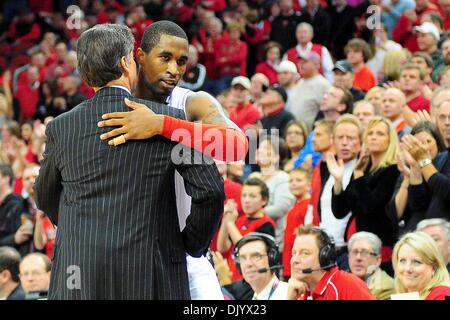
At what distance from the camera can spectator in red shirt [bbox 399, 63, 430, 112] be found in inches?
367

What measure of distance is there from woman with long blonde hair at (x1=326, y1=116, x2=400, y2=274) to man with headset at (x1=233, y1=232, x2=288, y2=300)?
3.11 feet

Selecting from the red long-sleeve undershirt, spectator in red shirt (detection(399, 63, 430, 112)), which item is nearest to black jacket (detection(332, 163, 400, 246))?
spectator in red shirt (detection(399, 63, 430, 112))

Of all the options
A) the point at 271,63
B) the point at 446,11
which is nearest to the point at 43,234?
the point at 271,63

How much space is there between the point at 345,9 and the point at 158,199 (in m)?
10.7

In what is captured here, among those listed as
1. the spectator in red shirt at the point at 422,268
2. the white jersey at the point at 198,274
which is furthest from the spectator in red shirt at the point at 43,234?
the white jersey at the point at 198,274

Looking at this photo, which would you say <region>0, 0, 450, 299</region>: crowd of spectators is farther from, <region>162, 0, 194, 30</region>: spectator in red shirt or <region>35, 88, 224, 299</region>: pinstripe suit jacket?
<region>35, 88, 224, 299</region>: pinstripe suit jacket

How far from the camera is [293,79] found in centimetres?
1198

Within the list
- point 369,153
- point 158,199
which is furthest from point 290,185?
point 158,199

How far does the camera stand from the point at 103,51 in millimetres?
4086

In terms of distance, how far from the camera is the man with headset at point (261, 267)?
6965 mm

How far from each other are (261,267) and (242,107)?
5.28 meters

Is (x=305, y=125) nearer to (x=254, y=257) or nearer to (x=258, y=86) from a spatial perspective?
(x=258, y=86)

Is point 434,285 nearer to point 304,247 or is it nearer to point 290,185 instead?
point 304,247

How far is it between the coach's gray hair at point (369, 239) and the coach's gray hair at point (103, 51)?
11.3 ft
